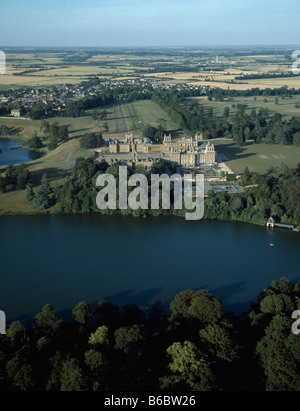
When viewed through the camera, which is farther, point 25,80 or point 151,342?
point 25,80

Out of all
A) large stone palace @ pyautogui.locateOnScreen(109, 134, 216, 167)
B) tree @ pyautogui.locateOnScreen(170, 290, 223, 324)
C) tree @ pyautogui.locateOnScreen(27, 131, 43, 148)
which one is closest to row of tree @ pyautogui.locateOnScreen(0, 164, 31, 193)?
large stone palace @ pyautogui.locateOnScreen(109, 134, 216, 167)

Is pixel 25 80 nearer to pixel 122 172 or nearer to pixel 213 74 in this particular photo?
pixel 213 74

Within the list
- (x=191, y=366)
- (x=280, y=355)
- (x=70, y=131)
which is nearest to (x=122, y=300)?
(x=191, y=366)

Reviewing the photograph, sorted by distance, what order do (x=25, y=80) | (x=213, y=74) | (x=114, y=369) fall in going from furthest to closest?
(x=213, y=74) < (x=25, y=80) < (x=114, y=369)

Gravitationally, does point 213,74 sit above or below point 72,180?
above

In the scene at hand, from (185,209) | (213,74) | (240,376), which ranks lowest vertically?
(240,376)

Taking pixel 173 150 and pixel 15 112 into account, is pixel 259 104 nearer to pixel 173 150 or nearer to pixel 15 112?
pixel 173 150

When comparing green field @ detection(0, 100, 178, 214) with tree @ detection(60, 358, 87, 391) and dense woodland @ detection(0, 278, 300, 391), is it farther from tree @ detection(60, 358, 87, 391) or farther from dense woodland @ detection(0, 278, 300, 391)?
tree @ detection(60, 358, 87, 391)

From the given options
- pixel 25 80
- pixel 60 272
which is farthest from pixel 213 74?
pixel 60 272
